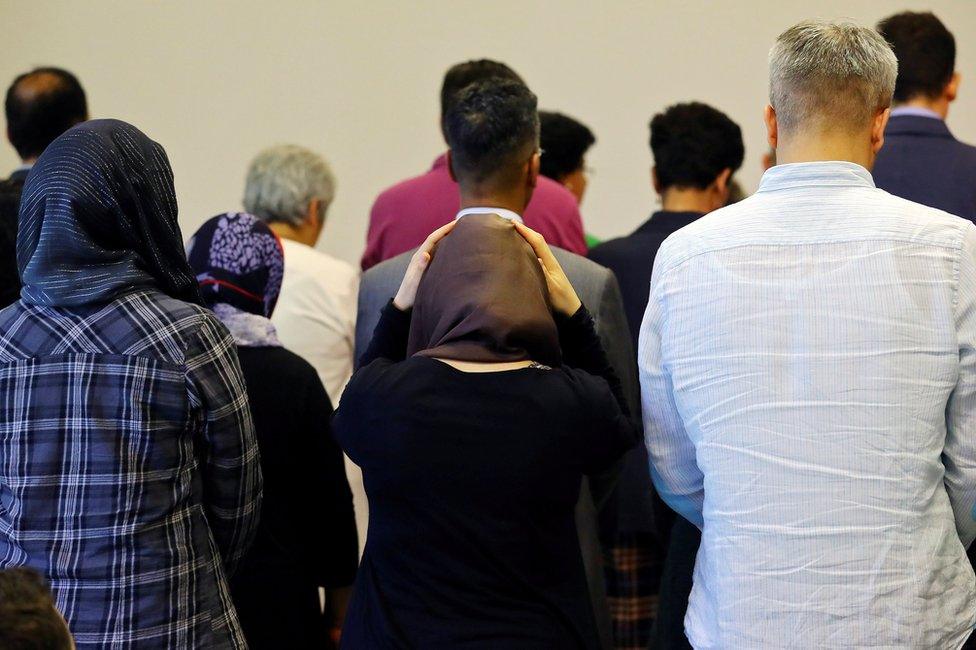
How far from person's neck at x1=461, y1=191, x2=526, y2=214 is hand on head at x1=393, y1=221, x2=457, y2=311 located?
0.95 feet

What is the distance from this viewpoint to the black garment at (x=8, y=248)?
224cm

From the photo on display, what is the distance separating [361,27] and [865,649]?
338cm

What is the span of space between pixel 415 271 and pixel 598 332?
50 cm

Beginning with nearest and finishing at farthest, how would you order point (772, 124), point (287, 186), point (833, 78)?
1. point (833, 78)
2. point (772, 124)
3. point (287, 186)

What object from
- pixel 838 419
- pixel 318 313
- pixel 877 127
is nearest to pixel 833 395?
pixel 838 419

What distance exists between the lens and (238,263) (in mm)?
2164

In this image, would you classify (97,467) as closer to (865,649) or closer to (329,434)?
(329,434)

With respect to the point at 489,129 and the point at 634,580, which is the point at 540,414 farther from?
the point at 634,580

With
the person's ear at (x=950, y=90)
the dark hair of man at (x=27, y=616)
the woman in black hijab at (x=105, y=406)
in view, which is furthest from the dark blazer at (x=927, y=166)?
the dark hair of man at (x=27, y=616)

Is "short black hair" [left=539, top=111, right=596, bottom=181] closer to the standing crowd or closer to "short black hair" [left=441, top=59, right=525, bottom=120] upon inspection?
"short black hair" [left=441, top=59, right=525, bottom=120]

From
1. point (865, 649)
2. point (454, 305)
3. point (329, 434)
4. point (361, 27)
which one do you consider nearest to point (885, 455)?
point (865, 649)

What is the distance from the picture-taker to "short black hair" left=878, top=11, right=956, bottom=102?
8.89ft

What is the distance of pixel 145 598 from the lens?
1705 mm

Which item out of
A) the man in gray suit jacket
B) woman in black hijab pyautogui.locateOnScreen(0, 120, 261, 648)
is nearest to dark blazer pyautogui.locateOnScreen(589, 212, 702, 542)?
the man in gray suit jacket
